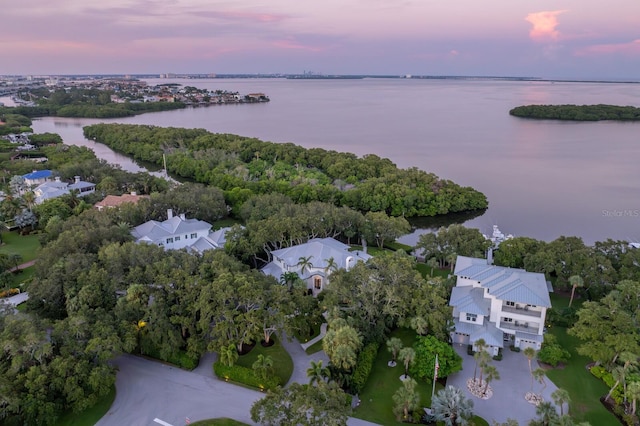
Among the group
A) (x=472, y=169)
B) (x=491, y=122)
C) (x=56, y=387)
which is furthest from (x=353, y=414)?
(x=491, y=122)

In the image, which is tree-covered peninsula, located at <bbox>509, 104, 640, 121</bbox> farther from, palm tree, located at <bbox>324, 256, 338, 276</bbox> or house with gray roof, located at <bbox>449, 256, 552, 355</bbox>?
palm tree, located at <bbox>324, 256, 338, 276</bbox>

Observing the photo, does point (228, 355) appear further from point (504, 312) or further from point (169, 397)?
point (504, 312)

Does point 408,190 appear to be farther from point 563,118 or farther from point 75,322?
point 563,118

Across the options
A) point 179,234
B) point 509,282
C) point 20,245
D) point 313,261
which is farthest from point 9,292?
point 509,282

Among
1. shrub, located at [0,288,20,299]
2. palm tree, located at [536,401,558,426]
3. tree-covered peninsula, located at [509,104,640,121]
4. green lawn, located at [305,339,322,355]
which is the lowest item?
green lawn, located at [305,339,322,355]

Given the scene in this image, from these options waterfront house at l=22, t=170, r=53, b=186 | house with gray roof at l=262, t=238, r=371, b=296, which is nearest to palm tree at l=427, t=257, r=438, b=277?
house with gray roof at l=262, t=238, r=371, b=296
